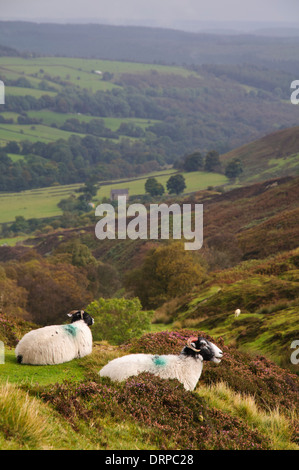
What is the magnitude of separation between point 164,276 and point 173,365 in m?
30.5

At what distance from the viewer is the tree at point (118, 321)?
22.1 m

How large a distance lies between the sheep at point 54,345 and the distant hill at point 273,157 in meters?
139

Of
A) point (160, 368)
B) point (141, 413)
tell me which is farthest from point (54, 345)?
point (141, 413)

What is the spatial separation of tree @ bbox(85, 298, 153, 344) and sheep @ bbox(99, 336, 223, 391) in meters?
9.59

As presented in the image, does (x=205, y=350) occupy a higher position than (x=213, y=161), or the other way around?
(x=205, y=350)

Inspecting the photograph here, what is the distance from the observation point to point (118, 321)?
75.4 feet

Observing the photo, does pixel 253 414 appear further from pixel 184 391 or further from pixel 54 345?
pixel 54 345

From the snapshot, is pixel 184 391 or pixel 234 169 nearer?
pixel 184 391

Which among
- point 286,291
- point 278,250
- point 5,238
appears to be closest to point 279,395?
point 286,291

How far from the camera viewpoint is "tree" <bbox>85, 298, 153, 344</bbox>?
22.1 m
